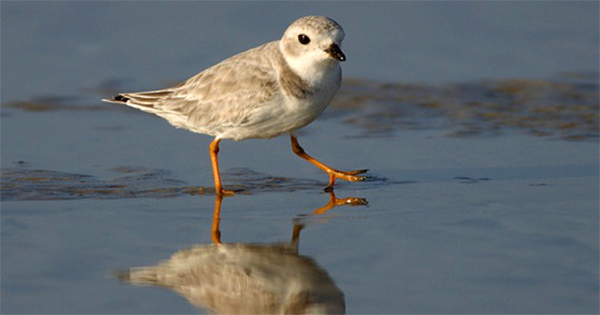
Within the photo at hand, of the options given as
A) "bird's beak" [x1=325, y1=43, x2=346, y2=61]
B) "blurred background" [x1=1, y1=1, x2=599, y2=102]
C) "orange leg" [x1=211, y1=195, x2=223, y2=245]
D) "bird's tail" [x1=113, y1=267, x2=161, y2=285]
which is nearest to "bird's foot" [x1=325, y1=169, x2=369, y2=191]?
"orange leg" [x1=211, y1=195, x2=223, y2=245]

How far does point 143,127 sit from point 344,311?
4.95 m

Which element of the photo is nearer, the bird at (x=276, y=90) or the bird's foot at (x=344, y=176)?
the bird at (x=276, y=90)

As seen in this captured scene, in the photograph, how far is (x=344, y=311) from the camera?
5215 mm

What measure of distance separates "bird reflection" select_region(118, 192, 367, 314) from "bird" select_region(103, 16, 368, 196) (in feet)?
5.06

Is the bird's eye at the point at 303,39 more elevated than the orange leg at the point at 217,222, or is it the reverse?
the bird's eye at the point at 303,39

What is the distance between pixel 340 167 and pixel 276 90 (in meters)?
1.19

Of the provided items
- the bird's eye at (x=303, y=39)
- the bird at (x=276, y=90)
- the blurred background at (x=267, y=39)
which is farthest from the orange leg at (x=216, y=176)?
the blurred background at (x=267, y=39)

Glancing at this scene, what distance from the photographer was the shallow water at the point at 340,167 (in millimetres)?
5625

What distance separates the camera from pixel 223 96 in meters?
8.08

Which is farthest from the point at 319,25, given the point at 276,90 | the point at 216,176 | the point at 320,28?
the point at 216,176

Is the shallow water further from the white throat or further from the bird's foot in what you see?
the white throat

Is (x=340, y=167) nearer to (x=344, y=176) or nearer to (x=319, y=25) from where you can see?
(x=344, y=176)

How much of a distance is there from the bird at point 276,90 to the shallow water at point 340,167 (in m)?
0.42

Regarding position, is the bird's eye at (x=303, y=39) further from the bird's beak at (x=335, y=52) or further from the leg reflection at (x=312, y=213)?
the leg reflection at (x=312, y=213)
